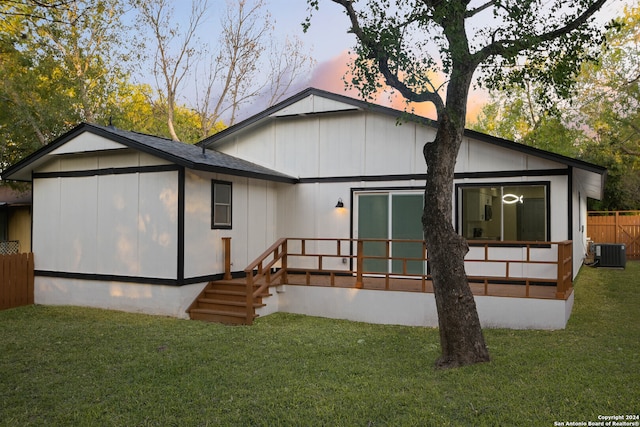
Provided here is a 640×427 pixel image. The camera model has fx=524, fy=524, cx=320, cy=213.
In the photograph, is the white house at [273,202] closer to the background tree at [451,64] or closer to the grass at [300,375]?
the grass at [300,375]

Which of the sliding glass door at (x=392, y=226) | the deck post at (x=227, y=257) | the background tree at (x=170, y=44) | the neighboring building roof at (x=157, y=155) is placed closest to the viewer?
the neighboring building roof at (x=157, y=155)

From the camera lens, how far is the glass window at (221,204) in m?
10.7

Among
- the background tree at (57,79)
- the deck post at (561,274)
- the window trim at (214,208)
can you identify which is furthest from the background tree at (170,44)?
the deck post at (561,274)

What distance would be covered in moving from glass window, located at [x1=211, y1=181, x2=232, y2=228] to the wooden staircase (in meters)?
1.23

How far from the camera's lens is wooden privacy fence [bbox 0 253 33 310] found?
36.7ft

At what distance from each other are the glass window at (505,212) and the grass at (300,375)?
2.11 meters

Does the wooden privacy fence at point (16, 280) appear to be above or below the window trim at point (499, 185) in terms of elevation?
below

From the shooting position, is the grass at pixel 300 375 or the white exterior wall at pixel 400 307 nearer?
the grass at pixel 300 375

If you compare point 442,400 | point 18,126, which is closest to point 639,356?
point 442,400

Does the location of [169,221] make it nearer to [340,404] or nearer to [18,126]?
[340,404]

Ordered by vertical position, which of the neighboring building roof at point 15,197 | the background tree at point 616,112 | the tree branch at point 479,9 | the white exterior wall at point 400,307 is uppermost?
the background tree at point 616,112

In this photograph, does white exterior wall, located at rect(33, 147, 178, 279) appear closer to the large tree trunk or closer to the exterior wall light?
the large tree trunk

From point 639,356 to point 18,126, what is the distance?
1942 cm

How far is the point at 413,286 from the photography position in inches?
405
